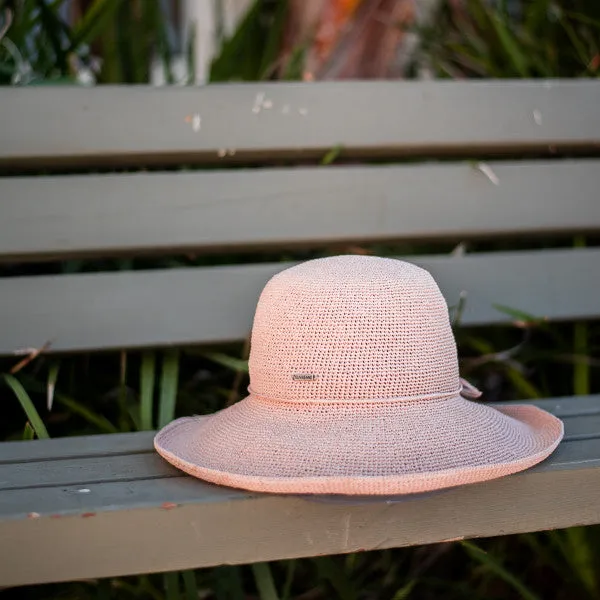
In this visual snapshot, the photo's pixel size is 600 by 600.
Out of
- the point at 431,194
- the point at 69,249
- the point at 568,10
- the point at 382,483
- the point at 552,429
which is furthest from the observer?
the point at 568,10

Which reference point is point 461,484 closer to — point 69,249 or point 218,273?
point 218,273

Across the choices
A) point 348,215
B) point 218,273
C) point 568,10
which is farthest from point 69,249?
point 568,10

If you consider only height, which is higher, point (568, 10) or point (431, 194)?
point (568, 10)

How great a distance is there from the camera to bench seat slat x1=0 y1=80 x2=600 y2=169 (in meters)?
1.61

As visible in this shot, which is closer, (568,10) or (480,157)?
(480,157)

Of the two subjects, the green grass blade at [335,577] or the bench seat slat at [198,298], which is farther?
the bench seat slat at [198,298]

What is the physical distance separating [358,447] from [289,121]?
0.88 metres

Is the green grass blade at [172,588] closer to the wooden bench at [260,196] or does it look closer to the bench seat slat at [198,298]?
the wooden bench at [260,196]

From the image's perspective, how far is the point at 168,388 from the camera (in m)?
1.58

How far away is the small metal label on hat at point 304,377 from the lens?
111 cm

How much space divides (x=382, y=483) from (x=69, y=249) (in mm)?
899

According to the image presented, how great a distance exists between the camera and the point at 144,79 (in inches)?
78.2

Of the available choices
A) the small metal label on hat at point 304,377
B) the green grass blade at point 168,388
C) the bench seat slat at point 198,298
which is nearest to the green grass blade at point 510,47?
the bench seat slat at point 198,298

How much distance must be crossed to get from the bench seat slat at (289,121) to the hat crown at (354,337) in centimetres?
57
